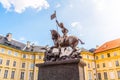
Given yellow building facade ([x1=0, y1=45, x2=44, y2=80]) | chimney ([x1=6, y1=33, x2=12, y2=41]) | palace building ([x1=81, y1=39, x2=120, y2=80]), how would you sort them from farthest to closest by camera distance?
chimney ([x1=6, y1=33, x2=12, y2=41]) < palace building ([x1=81, y1=39, x2=120, y2=80]) < yellow building facade ([x1=0, y1=45, x2=44, y2=80])

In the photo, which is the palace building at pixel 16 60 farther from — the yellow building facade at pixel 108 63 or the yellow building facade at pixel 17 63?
the yellow building facade at pixel 108 63

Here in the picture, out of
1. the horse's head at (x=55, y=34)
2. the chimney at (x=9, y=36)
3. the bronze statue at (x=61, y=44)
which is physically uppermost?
the chimney at (x=9, y=36)

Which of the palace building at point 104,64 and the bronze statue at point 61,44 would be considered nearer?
the bronze statue at point 61,44

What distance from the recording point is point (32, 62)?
44.9m

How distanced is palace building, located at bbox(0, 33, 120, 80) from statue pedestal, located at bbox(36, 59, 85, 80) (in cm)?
3381

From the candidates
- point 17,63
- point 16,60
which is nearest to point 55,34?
point 16,60

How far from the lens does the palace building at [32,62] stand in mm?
39000

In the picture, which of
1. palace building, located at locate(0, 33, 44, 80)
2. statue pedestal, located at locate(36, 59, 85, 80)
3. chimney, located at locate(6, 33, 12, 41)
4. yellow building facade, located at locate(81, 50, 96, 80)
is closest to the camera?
statue pedestal, located at locate(36, 59, 85, 80)

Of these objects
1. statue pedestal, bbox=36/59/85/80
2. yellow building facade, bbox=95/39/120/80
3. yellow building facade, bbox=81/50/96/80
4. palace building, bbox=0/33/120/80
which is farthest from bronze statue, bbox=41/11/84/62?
yellow building facade, bbox=95/39/120/80

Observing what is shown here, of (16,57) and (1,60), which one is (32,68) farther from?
(1,60)

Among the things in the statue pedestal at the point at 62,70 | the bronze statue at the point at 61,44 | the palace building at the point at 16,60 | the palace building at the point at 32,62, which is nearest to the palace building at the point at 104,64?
the palace building at the point at 32,62

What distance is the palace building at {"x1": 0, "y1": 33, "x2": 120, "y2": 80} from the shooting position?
3900 centimetres

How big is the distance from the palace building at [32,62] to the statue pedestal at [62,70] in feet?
111

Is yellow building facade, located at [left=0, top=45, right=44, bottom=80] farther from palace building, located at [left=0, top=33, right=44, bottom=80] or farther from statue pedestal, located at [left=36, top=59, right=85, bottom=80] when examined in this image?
statue pedestal, located at [left=36, top=59, right=85, bottom=80]
